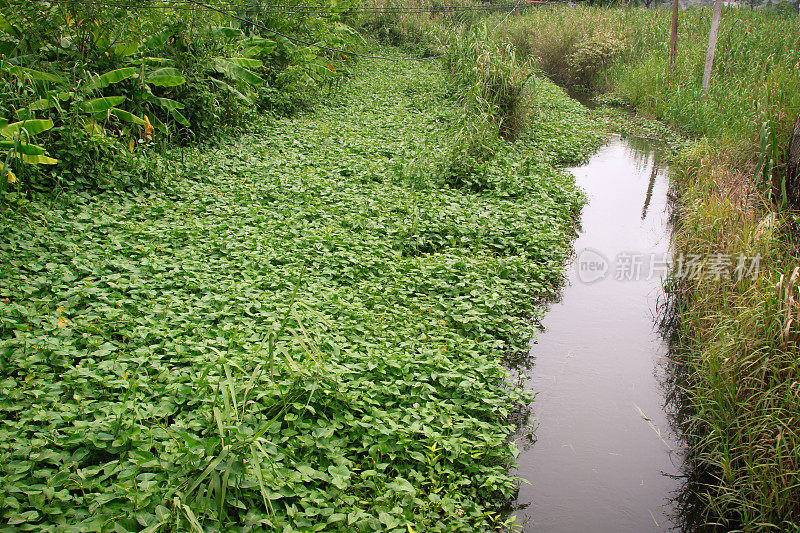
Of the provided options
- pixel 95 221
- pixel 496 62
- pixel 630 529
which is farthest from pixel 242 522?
pixel 496 62

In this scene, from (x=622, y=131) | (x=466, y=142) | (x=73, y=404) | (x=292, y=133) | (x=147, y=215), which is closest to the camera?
(x=73, y=404)

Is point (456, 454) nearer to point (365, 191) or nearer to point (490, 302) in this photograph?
point (490, 302)

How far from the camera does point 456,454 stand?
3.26 m

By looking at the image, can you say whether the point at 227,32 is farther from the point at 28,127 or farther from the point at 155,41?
the point at 28,127

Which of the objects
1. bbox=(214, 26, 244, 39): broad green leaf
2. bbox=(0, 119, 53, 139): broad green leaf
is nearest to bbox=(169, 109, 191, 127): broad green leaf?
bbox=(214, 26, 244, 39): broad green leaf

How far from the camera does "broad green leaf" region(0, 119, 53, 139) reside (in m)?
5.33

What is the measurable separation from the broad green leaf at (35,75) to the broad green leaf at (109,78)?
279mm

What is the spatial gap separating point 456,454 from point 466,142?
5568mm

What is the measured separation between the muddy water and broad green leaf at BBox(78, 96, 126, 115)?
5160 mm

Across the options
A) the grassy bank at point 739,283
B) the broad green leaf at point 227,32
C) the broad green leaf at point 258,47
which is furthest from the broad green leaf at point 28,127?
the grassy bank at point 739,283

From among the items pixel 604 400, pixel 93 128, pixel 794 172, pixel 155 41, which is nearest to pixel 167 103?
pixel 155 41

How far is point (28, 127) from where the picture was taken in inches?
213

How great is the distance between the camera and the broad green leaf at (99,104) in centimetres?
610

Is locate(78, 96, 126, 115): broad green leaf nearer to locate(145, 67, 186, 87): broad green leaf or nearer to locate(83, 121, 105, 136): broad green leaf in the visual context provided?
locate(83, 121, 105, 136): broad green leaf
